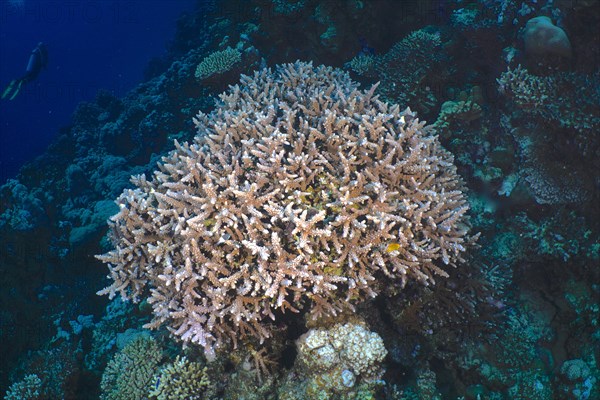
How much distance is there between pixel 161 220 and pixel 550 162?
507cm

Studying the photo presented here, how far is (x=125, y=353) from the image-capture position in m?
4.59

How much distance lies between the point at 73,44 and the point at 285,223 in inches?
3323

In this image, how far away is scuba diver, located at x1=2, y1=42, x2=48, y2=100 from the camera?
9211 mm

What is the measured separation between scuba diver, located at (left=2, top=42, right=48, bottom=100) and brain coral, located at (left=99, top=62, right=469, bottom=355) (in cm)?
813

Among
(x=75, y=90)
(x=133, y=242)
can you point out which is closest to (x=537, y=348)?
(x=133, y=242)

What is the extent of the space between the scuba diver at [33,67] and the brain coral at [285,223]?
26.7 feet

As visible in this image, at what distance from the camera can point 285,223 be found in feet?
10.8

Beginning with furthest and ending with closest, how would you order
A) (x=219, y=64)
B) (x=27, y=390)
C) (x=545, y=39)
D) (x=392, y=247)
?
(x=219, y=64)
(x=27, y=390)
(x=545, y=39)
(x=392, y=247)

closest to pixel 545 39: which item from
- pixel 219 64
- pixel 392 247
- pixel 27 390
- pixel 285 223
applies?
pixel 392 247

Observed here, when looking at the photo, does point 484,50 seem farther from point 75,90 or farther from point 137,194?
point 75,90

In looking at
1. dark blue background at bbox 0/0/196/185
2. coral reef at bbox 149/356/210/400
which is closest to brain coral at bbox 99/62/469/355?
coral reef at bbox 149/356/210/400

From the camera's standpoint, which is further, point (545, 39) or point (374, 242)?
point (545, 39)

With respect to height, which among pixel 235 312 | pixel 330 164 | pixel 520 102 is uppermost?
pixel 330 164

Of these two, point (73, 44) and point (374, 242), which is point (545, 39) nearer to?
point (374, 242)
